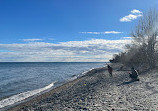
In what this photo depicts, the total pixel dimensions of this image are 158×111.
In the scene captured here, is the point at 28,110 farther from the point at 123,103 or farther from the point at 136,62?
the point at 136,62

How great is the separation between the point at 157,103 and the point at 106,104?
8.82 feet

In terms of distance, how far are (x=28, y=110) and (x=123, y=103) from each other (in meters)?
6.27

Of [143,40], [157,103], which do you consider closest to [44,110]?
[157,103]

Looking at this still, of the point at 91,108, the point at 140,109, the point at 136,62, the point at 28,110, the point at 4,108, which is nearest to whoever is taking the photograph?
the point at 140,109

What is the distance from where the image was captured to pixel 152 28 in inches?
973

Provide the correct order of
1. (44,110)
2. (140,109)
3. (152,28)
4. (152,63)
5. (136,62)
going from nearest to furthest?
(140,109) → (44,110) → (152,28) → (152,63) → (136,62)

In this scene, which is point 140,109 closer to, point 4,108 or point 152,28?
point 4,108

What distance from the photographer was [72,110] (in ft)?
27.3

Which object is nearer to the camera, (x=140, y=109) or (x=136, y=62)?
(x=140, y=109)

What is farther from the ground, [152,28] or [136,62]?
[152,28]

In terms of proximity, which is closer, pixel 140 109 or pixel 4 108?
pixel 140 109

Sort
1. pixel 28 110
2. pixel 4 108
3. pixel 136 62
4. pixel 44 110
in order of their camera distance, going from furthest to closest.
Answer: pixel 136 62 < pixel 4 108 < pixel 28 110 < pixel 44 110

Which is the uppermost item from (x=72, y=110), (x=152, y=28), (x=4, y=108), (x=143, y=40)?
(x=152, y=28)

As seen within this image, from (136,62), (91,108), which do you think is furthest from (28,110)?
(136,62)
